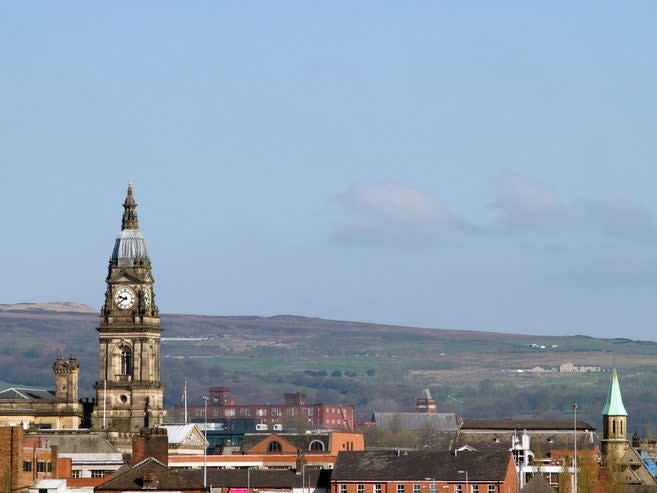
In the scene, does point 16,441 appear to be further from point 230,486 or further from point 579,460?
point 579,460

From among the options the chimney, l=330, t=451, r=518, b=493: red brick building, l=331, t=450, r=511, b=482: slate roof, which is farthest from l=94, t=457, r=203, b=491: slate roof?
l=331, t=450, r=511, b=482: slate roof

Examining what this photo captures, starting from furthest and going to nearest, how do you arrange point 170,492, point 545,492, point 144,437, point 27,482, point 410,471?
1. point 410,471
2. point 545,492
3. point 27,482
4. point 144,437
5. point 170,492

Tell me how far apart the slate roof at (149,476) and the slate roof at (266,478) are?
53846 mm

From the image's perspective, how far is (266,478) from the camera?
18550cm

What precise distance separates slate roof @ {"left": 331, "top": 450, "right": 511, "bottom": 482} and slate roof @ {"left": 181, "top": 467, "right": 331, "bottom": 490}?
2.66m

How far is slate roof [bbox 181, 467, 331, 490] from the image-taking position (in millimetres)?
179625

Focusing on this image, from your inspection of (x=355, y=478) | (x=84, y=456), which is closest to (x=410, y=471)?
(x=355, y=478)

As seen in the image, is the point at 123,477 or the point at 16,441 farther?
the point at 16,441

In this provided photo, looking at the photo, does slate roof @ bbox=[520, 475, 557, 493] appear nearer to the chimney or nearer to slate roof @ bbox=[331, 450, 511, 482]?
slate roof @ bbox=[331, 450, 511, 482]

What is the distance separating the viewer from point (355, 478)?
182 metres

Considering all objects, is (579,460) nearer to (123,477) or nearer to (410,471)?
A: (410,471)

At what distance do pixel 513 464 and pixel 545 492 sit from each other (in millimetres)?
12338

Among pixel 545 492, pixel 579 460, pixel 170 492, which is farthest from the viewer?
pixel 579 460

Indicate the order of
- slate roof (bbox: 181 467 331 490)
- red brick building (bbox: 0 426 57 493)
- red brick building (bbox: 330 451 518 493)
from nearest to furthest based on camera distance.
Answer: red brick building (bbox: 0 426 57 493) < red brick building (bbox: 330 451 518 493) < slate roof (bbox: 181 467 331 490)
